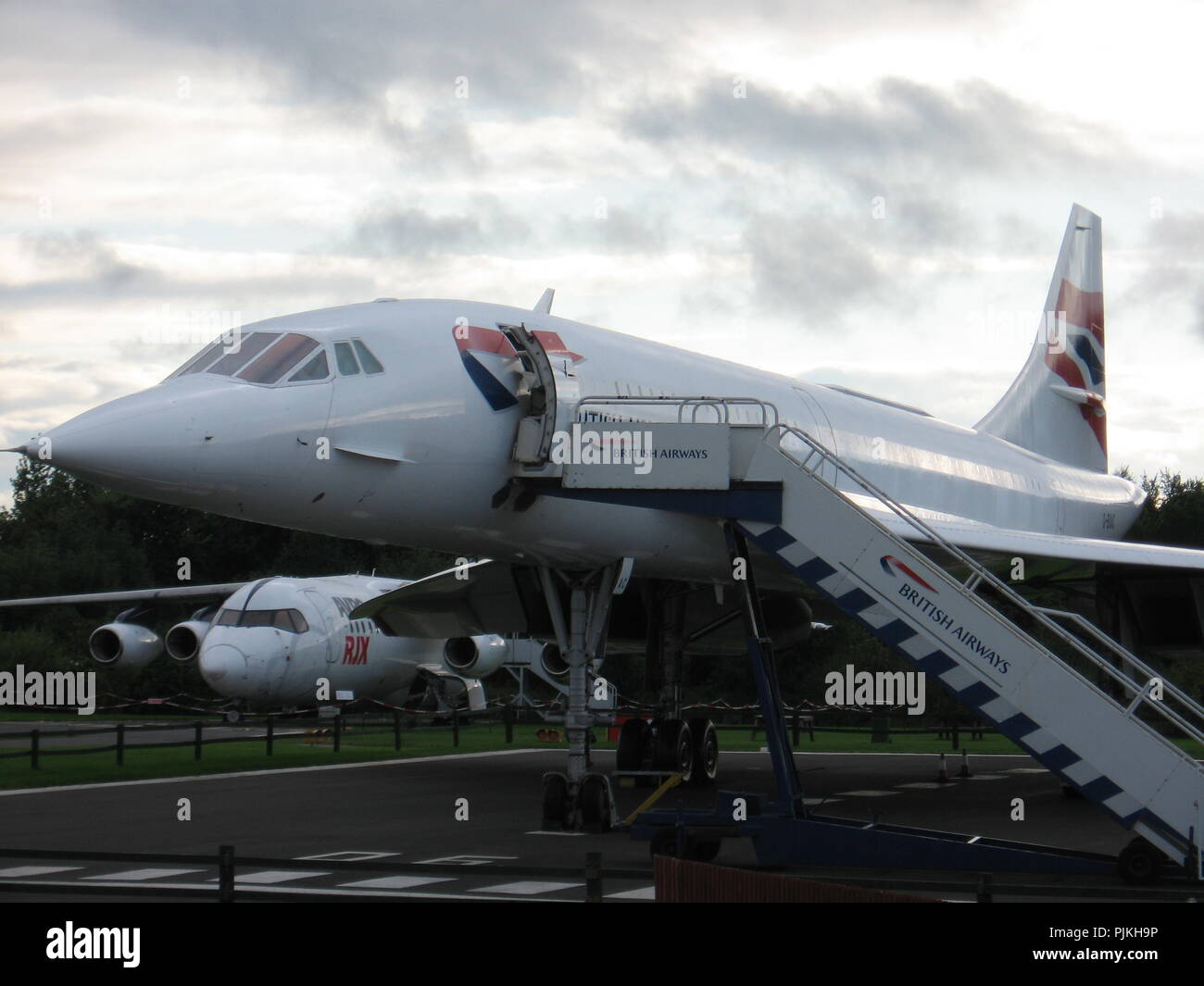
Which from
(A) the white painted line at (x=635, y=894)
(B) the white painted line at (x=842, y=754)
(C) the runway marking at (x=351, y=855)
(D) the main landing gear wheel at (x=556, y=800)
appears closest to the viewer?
(A) the white painted line at (x=635, y=894)

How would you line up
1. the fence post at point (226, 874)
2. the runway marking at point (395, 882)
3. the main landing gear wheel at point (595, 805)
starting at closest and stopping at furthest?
1. the fence post at point (226, 874)
2. the runway marking at point (395, 882)
3. the main landing gear wheel at point (595, 805)

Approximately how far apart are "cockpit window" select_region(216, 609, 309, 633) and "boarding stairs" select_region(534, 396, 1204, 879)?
18102 millimetres

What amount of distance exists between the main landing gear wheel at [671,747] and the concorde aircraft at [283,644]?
10328 mm

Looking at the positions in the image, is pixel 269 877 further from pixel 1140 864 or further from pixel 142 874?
pixel 1140 864

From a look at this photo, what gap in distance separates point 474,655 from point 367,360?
20.6 metres

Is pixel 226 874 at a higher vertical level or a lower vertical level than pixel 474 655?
lower

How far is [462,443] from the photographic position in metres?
12.5

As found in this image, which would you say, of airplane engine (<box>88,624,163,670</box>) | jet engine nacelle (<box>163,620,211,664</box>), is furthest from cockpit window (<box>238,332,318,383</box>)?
airplane engine (<box>88,624,163,670</box>)

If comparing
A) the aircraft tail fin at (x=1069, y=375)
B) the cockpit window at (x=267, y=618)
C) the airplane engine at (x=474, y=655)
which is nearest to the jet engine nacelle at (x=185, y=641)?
the cockpit window at (x=267, y=618)

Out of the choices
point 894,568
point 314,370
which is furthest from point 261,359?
point 894,568

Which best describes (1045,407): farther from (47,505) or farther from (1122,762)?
(47,505)

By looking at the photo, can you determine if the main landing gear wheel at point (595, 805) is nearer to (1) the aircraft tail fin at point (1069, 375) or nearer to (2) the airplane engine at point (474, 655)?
(1) the aircraft tail fin at point (1069, 375)

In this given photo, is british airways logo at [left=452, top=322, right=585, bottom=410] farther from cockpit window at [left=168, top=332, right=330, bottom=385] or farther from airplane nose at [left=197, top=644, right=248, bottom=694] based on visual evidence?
airplane nose at [left=197, top=644, right=248, bottom=694]

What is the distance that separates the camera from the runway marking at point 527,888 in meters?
10.5
